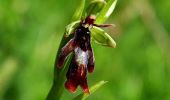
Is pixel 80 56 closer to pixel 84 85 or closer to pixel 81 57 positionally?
pixel 81 57

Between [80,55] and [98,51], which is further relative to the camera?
[98,51]

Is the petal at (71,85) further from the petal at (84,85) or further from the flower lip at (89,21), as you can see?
the flower lip at (89,21)

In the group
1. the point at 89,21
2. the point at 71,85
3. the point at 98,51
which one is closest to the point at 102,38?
the point at 89,21

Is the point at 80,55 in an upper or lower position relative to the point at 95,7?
lower

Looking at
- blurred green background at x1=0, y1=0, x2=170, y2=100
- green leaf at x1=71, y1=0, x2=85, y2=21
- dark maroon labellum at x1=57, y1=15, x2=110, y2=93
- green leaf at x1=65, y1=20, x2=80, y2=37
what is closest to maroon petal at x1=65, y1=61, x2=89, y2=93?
dark maroon labellum at x1=57, y1=15, x2=110, y2=93

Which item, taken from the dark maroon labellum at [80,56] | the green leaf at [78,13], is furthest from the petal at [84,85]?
the green leaf at [78,13]

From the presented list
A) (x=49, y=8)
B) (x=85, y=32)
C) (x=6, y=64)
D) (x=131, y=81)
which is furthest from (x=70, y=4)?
(x=85, y=32)

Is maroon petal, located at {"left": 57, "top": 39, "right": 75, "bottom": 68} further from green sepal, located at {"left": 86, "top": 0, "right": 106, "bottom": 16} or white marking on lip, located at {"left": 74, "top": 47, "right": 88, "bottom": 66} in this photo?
green sepal, located at {"left": 86, "top": 0, "right": 106, "bottom": 16}
